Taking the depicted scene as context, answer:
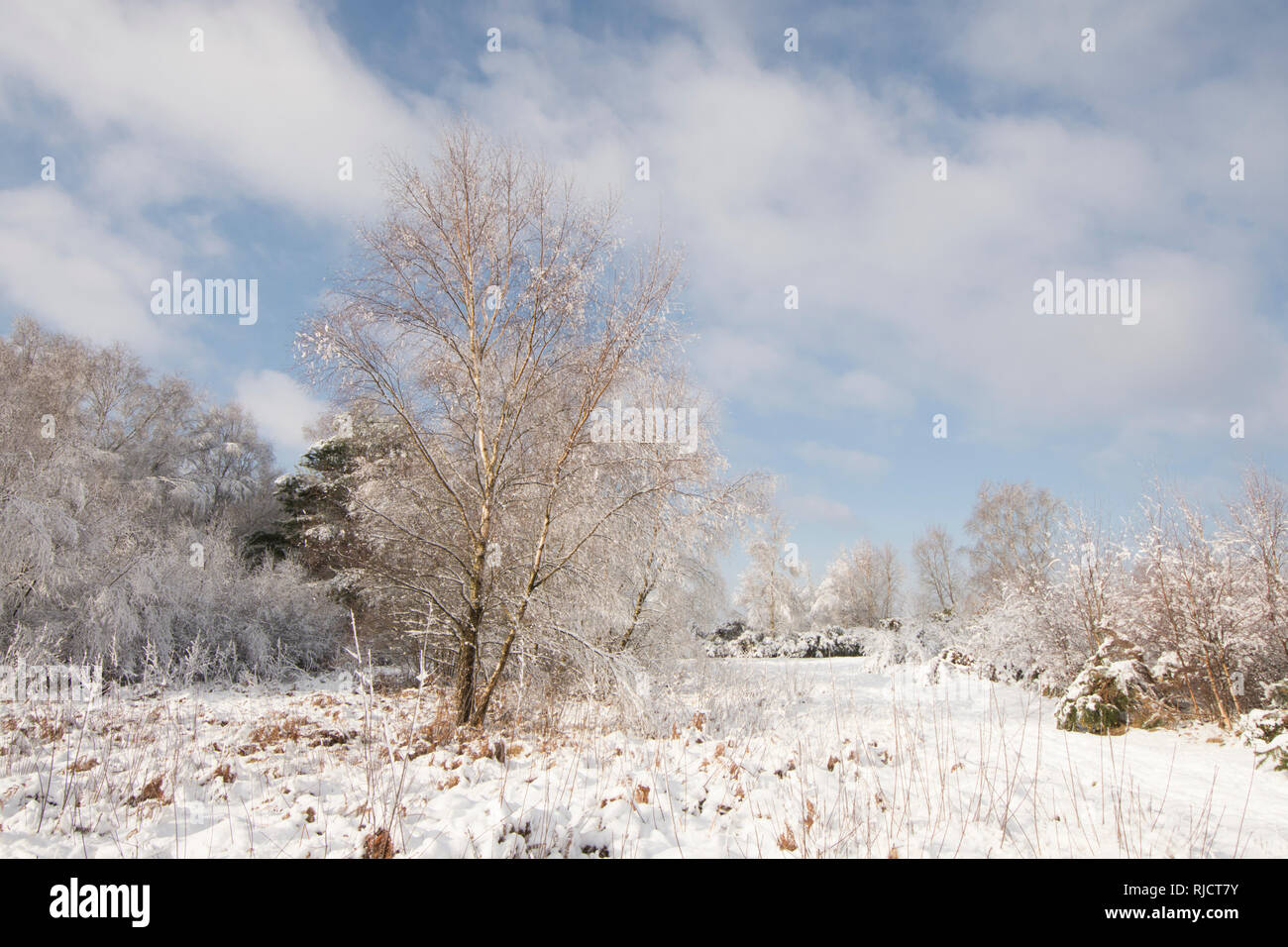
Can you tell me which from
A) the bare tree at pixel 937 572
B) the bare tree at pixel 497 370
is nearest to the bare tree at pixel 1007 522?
the bare tree at pixel 937 572

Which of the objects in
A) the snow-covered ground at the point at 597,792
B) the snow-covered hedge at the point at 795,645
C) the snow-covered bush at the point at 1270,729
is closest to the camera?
the snow-covered ground at the point at 597,792

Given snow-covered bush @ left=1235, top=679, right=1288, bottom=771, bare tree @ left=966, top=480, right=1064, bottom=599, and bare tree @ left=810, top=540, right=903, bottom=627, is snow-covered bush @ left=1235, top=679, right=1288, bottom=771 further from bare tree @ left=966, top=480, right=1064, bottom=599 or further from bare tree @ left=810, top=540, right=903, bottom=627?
bare tree @ left=810, top=540, right=903, bottom=627

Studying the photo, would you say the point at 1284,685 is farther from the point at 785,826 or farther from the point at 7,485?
the point at 7,485

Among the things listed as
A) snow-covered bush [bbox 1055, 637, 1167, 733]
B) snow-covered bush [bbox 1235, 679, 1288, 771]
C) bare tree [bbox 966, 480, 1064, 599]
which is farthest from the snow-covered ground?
bare tree [bbox 966, 480, 1064, 599]

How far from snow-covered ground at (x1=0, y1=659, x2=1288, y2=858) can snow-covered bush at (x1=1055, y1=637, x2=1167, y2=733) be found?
4.43ft

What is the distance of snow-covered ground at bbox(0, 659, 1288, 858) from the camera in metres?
3.63

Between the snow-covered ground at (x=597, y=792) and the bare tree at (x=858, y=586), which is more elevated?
the snow-covered ground at (x=597, y=792)

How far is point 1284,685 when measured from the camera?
818cm

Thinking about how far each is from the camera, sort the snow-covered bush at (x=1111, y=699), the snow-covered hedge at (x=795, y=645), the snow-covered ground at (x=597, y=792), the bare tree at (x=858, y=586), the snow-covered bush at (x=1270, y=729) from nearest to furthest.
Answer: the snow-covered ground at (x=597, y=792) < the snow-covered bush at (x=1270, y=729) < the snow-covered bush at (x=1111, y=699) < the snow-covered hedge at (x=795, y=645) < the bare tree at (x=858, y=586)

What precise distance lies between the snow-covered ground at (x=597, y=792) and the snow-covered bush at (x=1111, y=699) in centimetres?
135

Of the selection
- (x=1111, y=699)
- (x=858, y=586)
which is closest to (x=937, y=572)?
(x=858, y=586)

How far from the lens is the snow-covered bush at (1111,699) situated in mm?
9258

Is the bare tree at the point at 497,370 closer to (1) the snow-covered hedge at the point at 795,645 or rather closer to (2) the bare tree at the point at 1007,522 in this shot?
(1) the snow-covered hedge at the point at 795,645
